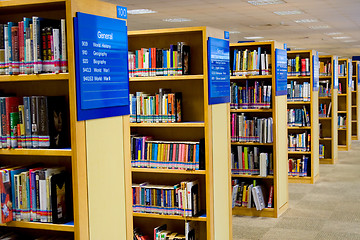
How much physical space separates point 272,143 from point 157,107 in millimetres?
2491

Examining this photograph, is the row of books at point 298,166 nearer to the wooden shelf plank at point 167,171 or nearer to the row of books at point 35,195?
the wooden shelf plank at point 167,171

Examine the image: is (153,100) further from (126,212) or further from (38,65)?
(38,65)

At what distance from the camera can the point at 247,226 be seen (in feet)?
22.0

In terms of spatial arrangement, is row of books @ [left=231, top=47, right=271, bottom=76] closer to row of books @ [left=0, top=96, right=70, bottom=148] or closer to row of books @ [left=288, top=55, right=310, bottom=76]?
row of books @ [left=288, top=55, right=310, bottom=76]

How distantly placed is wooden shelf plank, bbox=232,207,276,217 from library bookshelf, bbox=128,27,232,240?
1841 millimetres

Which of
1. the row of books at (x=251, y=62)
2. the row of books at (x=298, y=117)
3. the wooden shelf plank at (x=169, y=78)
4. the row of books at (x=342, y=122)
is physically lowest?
the row of books at (x=342, y=122)

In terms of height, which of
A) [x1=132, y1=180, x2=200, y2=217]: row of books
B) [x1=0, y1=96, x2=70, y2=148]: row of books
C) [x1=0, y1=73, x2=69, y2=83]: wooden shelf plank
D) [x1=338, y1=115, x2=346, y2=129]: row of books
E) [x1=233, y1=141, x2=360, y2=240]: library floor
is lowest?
[x1=233, y1=141, x2=360, y2=240]: library floor

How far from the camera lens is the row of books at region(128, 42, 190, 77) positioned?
512cm

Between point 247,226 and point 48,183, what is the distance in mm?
4113

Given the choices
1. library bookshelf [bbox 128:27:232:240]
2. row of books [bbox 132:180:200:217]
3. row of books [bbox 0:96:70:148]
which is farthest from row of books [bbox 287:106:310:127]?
row of books [bbox 0:96:70:148]

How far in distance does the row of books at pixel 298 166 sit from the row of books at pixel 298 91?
3.59 ft

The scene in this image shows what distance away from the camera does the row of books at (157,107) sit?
5.16 metres

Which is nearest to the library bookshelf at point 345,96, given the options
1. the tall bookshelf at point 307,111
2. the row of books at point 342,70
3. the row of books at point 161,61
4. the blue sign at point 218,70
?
the row of books at point 342,70

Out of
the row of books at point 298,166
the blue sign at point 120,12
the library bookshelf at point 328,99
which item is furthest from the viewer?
the library bookshelf at point 328,99
